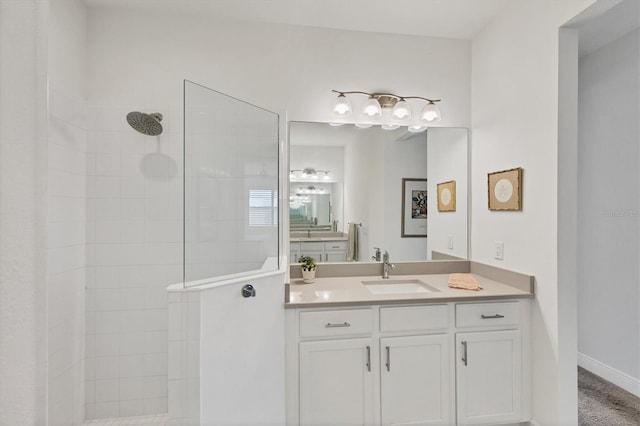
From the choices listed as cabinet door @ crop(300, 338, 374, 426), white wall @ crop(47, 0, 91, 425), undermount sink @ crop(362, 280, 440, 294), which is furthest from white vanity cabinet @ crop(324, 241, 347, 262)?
white wall @ crop(47, 0, 91, 425)

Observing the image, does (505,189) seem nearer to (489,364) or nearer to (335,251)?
(489,364)

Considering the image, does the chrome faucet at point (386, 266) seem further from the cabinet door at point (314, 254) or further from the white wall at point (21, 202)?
the white wall at point (21, 202)

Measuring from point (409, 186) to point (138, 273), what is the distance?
2.12 meters

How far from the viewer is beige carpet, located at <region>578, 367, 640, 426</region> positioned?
76.4 inches

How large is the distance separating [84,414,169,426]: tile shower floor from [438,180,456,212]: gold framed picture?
2529mm

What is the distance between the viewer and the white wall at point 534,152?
172 centimetres

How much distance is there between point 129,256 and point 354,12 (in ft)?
7.52

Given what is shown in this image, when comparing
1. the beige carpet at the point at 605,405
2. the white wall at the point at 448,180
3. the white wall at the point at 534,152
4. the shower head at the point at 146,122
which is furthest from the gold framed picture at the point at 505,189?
the shower head at the point at 146,122

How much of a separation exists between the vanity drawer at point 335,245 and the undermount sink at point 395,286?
0.35 m

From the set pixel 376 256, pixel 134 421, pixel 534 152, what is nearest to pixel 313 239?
pixel 376 256

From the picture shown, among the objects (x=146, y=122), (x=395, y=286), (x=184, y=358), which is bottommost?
(x=184, y=358)

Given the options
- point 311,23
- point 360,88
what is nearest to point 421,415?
point 360,88

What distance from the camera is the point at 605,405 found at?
6.86 ft

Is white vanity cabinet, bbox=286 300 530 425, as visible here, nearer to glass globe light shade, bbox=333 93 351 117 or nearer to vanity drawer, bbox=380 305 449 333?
vanity drawer, bbox=380 305 449 333
